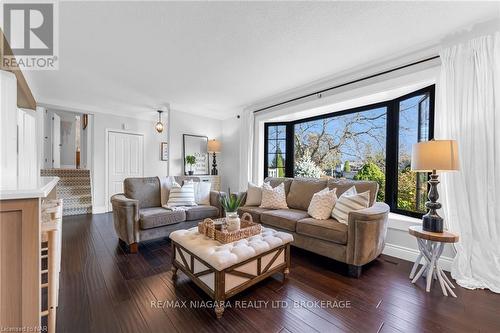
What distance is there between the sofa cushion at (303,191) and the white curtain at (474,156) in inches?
55.8

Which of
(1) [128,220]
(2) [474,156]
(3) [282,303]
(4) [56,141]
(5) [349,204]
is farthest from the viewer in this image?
(4) [56,141]

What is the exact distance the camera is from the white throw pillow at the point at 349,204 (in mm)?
2406

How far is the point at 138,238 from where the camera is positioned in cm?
267

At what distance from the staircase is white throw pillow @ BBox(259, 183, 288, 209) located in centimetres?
418

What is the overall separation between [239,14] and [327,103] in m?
1.97

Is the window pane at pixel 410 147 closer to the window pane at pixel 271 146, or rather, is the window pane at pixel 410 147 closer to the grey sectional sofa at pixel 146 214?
the window pane at pixel 271 146

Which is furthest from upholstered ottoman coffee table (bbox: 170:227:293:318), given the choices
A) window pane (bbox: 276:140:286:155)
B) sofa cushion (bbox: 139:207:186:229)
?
window pane (bbox: 276:140:286:155)

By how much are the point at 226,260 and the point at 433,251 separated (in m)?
1.93

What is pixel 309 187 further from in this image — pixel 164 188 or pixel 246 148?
pixel 164 188

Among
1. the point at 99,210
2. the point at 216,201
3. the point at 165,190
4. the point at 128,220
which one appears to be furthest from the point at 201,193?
the point at 99,210

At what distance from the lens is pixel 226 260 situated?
5.17 feet

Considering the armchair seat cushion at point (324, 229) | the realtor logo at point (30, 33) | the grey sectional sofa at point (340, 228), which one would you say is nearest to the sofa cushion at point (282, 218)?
the grey sectional sofa at point (340, 228)

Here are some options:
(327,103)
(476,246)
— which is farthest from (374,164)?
(476,246)

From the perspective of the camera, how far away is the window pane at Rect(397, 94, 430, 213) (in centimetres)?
269
